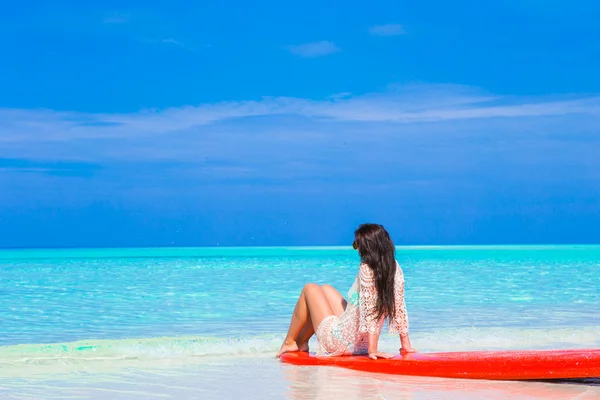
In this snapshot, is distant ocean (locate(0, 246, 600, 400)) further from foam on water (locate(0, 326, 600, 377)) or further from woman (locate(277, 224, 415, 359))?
woman (locate(277, 224, 415, 359))

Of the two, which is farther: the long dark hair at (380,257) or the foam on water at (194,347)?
the foam on water at (194,347)

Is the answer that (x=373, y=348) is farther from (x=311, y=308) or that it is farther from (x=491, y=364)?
(x=491, y=364)

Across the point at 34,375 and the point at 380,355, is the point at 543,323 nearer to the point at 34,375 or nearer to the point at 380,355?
the point at 380,355

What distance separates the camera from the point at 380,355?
4.93 m

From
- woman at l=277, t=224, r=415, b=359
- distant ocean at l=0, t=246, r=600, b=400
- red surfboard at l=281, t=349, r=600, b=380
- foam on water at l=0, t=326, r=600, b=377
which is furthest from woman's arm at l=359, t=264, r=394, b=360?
foam on water at l=0, t=326, r=600, b=377

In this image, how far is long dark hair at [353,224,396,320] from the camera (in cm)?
472

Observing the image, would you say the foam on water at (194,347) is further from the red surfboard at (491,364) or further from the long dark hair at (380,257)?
the long dark hair at (380,257)

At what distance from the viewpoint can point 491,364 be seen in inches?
182

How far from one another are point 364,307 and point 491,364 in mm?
860

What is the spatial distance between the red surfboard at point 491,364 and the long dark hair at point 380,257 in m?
0.35

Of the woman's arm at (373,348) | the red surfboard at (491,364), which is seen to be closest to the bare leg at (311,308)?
the red surfboard at (491,364)

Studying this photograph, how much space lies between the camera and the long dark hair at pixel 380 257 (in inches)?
186

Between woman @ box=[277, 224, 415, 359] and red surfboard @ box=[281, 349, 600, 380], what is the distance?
0.12m

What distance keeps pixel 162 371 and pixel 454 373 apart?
2082 millimetres
